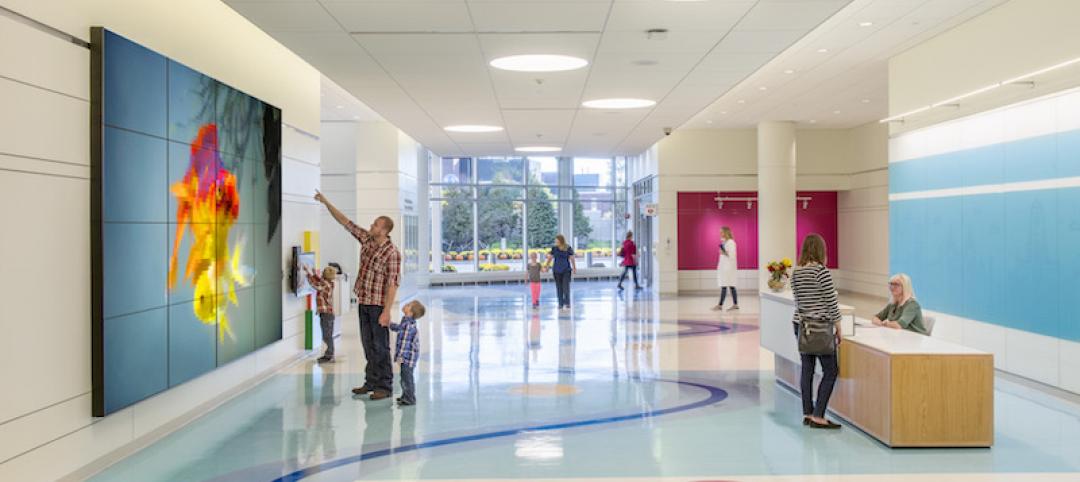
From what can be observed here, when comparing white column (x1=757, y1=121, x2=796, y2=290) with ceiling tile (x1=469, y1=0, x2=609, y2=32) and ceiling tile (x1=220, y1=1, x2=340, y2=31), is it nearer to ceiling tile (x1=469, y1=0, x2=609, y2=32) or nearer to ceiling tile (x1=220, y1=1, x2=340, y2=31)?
ceiling tile (x1=469, y1=0, x2=609, y2=32)

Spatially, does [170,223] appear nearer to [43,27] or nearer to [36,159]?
[36,159]

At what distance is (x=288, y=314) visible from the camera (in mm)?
11125

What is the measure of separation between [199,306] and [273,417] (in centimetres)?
123

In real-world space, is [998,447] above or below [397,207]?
below

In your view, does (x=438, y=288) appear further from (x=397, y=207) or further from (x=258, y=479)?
(x=258, y=479)

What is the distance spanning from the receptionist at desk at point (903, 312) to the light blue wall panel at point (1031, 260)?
2060 millimetres

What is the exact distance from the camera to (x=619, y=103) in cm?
1444

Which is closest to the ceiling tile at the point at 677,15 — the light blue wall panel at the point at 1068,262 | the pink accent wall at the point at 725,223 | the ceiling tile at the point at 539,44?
the ceiling tile at the point at 539,44

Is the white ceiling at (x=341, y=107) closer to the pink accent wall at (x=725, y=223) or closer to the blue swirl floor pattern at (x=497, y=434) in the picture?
the pink accent wall at (x=725, y=223)

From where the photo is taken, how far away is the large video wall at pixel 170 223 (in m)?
6.02

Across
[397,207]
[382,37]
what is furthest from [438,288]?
[382,37]

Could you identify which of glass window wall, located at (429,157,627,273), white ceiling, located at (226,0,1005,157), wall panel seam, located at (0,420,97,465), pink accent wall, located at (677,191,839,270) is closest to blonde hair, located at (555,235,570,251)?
white ceiling, located at (226,0,1005,157)

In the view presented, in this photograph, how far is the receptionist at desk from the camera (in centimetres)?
806

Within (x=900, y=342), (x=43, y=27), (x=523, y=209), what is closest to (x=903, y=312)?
(x=900, y=342)
